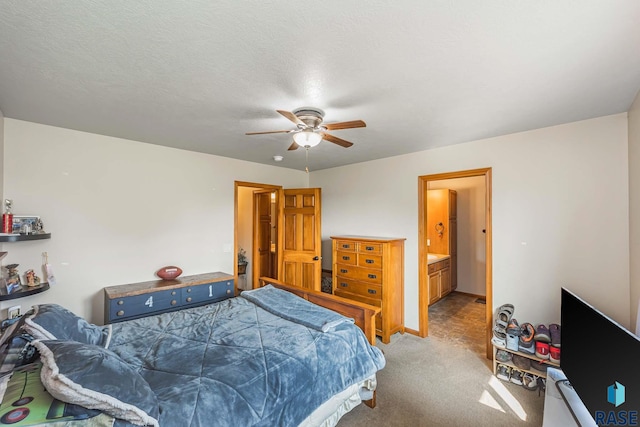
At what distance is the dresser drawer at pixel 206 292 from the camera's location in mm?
3227

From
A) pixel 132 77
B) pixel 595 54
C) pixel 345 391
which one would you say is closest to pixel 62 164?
pixel 132 77

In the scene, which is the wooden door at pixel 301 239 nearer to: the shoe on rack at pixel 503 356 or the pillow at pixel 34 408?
the shoe on rack at pixel 503 356

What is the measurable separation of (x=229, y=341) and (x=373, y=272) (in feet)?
7.15

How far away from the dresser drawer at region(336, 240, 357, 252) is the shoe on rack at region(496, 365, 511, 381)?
6.68 ft

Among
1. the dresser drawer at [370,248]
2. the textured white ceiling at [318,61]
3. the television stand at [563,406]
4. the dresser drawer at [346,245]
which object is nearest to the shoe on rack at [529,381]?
the television stand at [563,406]

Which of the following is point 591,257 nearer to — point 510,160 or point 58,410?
point 510,160

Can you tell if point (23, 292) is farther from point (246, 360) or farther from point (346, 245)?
point (346, 245)

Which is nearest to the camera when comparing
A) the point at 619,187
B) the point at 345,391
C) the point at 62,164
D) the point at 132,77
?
the point at 132,77

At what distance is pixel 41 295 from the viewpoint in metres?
2.60

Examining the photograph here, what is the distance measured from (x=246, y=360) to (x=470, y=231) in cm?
531

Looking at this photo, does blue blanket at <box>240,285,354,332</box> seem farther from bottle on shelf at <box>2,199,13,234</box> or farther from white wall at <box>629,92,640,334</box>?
white wall at <box>629,92,640,334</box>

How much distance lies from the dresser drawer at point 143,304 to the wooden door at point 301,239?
66.6 inches

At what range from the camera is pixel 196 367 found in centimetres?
152

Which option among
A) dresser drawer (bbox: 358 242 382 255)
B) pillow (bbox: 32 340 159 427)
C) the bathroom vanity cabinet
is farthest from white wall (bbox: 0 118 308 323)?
the bathroom vanity cabinet
